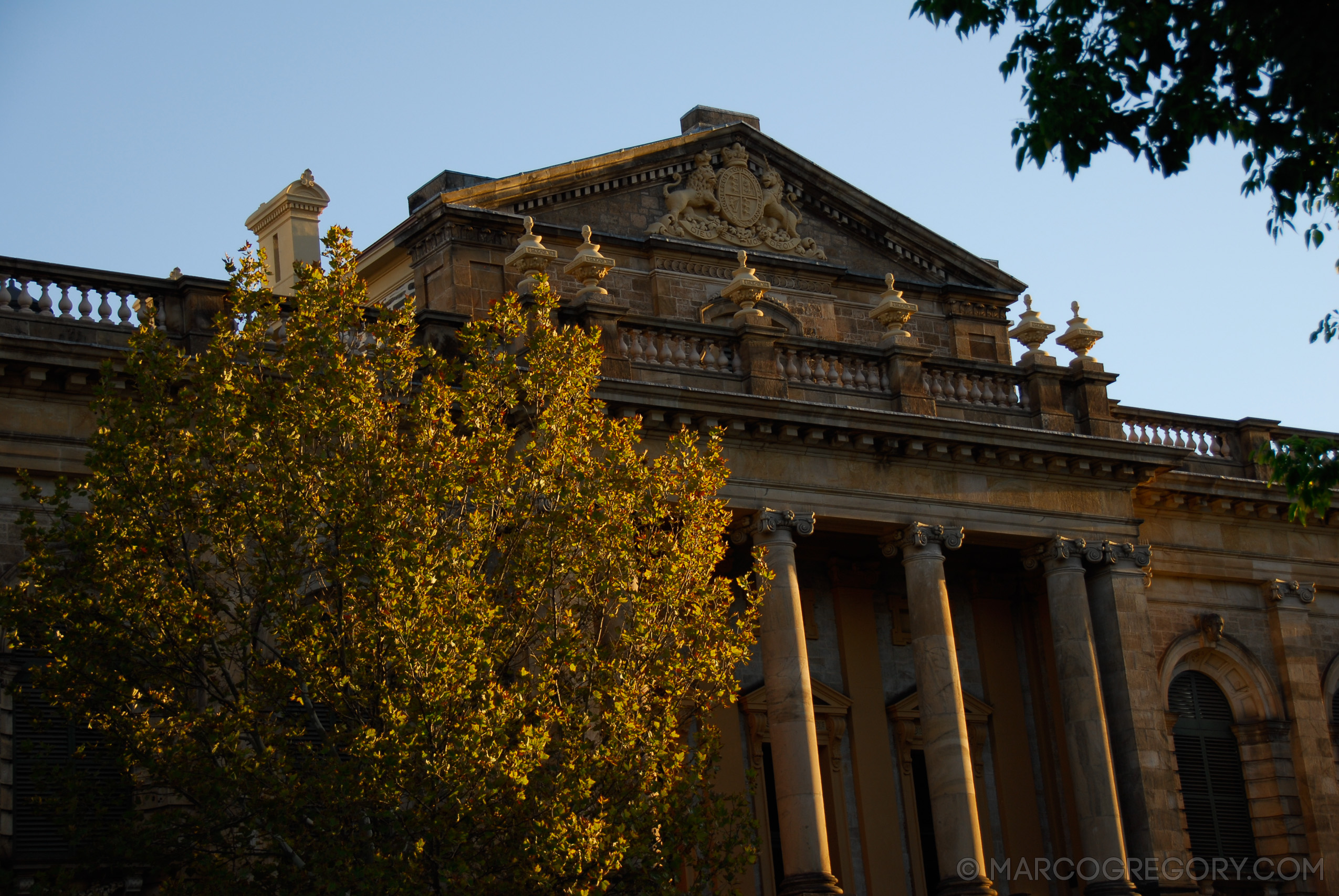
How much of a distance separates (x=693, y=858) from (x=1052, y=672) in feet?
37.1

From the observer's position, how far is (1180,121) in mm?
12242

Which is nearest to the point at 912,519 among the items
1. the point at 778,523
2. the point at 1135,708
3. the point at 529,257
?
the point at 778,523

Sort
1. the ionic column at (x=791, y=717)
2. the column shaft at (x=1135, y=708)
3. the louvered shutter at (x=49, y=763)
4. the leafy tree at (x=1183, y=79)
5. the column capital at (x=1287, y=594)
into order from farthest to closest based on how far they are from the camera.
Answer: the column capital at (x=1287, y=594) < the column shaft at (x=1135, y=708) < the ionic column at (x=791, y=717) < the louvered shutter at (x=49, y=763) < the leafy tree at (x=1183, y=79)

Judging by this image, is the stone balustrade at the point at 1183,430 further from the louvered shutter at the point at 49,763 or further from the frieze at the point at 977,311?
the louvered shutter at the point at 49,763

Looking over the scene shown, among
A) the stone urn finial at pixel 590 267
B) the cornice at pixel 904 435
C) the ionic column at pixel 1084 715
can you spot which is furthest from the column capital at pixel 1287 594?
the stone urn finial at pixel 590 267

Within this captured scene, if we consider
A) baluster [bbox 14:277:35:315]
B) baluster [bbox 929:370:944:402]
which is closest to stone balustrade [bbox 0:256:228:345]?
baluster [bbox 14:277:35:315]

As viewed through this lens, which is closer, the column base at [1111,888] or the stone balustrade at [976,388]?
the column base at [1111,888]

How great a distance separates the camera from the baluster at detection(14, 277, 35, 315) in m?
19.7

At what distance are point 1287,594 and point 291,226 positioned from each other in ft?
50.5

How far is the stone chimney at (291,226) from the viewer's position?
82.9ft

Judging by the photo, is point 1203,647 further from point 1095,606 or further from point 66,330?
point 66,330

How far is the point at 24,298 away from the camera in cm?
1972

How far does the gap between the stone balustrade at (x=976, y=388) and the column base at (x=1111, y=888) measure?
6232mm

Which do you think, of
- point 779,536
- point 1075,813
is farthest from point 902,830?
point 779,536
